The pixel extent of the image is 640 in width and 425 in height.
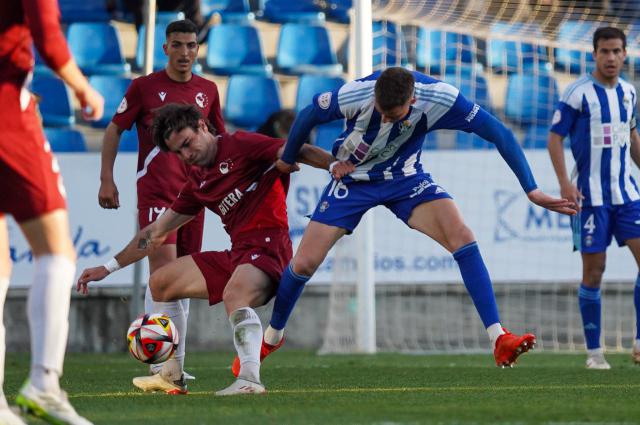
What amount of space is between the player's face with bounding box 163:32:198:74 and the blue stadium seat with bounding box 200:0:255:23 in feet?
25.1

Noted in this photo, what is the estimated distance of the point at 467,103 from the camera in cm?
641

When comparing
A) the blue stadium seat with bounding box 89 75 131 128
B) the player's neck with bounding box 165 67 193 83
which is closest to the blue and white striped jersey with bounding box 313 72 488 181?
the player's neck with bounding box 165 67 193 83

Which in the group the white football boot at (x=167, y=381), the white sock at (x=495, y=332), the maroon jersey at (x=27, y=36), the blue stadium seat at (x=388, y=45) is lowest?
the white football boot at (x=167, y=381)

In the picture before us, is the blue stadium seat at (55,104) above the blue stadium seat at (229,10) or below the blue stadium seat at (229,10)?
below

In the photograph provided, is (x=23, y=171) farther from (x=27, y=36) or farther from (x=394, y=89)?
(x=394, y=89)

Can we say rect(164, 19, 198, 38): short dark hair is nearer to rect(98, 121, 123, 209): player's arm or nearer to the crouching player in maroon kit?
rect(98, 121, 123, 209): player's arm

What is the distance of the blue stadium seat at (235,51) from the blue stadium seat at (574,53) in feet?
11.6

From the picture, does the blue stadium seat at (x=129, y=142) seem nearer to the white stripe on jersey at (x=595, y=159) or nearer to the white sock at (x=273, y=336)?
the white stripe on jersey at (x=595, y=159)

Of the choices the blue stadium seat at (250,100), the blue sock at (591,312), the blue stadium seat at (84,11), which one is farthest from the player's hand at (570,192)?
the blue stadium seat at (84,11)

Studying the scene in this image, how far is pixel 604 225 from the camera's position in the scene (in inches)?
328

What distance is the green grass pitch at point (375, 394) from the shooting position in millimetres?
4844

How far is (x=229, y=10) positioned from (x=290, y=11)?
2.56ft

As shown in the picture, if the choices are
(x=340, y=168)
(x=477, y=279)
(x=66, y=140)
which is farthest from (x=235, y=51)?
(x=477, y=279)

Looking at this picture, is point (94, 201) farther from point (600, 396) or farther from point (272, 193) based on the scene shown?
point (600, 396)
